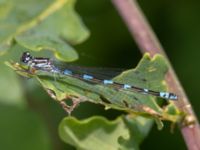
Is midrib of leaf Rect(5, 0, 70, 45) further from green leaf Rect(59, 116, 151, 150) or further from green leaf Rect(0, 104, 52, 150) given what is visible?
green leaf Rect(59, 116, 151, 150)

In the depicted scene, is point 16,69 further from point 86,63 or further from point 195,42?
point 195,42

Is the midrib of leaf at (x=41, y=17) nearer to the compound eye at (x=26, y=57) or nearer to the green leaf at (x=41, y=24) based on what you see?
the green leaf at (x=41, y=24)

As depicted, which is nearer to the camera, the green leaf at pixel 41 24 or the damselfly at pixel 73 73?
the damselfly at pixel 73 73

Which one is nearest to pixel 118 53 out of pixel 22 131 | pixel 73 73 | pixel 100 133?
pixel 22 131

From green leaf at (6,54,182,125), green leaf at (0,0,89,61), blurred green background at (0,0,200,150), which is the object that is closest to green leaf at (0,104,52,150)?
blurred green background at (0,0,200,150)

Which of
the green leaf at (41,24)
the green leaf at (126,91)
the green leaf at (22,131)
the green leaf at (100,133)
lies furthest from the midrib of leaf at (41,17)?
the green leaf at (100,133)
